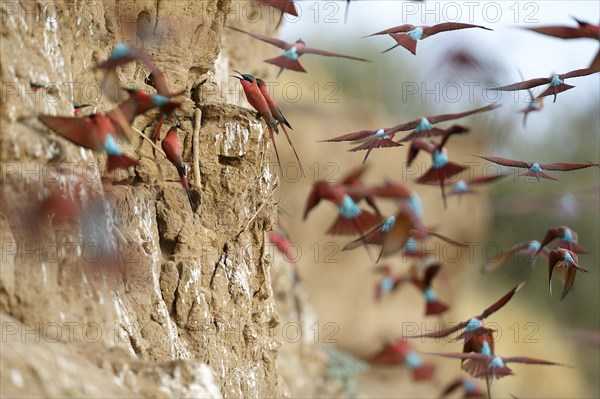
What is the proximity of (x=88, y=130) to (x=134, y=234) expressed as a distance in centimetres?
72

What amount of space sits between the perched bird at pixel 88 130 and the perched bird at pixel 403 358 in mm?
7481

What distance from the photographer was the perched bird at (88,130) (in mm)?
2789

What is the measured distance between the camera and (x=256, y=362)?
4059 millimetres

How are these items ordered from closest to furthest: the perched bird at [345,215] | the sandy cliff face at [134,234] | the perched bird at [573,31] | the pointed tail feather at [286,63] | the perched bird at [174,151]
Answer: the sandy cliff face at [134,234] → the perched bird at [573,31] → the perched bird at [174,151] → the perched bird at [345,215] → the pointed tail feather at [286,63]

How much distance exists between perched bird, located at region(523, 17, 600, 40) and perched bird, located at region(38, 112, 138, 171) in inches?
63.3

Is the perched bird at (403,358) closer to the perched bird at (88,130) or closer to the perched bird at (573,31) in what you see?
the perched bird at (573,31)

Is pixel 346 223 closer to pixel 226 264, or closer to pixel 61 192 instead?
pixel 226 264

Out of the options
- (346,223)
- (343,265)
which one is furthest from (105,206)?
(343,265)

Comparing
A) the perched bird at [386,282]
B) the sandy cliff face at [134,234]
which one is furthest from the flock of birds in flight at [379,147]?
the perched bird at [386,282]

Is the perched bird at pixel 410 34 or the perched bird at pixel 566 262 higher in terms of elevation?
the perched bird at pixel 410 34

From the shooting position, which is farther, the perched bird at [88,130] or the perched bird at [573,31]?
the perched bird at [573,31]

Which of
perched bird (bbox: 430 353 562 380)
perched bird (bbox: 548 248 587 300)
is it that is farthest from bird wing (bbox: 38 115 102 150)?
perched bird (bbox: 548 248 587 300)

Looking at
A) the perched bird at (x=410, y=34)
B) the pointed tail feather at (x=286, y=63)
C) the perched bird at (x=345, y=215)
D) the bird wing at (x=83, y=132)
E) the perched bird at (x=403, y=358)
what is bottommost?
the perched bird at (x=403, y=358)

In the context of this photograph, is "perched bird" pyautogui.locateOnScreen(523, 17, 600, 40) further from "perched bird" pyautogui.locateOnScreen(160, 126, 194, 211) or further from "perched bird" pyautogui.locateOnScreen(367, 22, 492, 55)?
"perched bird" pyautogui.locateOnScreen(160, 126, 194, 211)
